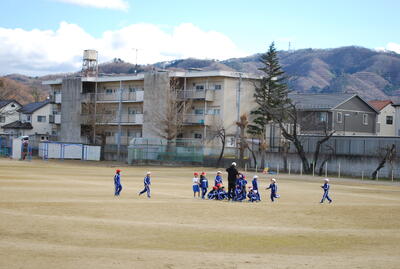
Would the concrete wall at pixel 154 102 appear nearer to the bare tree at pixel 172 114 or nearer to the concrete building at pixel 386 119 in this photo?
the bare tree at pixel 172 114

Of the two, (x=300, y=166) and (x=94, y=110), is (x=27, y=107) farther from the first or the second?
(x=300, y=166)

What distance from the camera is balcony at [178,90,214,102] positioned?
75.6m

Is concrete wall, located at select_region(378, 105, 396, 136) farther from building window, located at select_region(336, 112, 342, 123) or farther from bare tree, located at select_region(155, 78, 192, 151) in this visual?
bare tree, located at select_region(155, 78, 192, 151)

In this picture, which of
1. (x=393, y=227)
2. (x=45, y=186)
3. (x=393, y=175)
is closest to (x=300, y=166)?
(x=393, y=175)

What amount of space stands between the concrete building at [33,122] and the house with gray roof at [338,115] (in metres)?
42.8

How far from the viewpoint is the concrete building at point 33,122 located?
323 feet

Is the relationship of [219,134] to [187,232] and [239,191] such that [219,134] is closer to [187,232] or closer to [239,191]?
[239,191]

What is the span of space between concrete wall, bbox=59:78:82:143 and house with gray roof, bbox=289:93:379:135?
32.1 m

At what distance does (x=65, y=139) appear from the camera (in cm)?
9019

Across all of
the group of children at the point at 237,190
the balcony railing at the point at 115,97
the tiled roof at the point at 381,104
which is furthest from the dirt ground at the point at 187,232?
the tiled roof at the point at 381,104

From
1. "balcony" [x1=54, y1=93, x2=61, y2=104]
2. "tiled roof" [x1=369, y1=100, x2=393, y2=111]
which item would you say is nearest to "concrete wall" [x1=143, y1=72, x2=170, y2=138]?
"balcony" [x1=54, y1=93, x2=61, y2=104]

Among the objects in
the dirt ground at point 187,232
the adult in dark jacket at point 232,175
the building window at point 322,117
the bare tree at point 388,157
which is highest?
the building window at point 322,117

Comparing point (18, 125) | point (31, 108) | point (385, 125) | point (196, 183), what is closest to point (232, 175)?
point (196, 183)

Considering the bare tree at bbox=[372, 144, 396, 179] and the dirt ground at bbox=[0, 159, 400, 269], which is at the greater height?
the bare tree at bbox=[372, 144, 396, 179]
